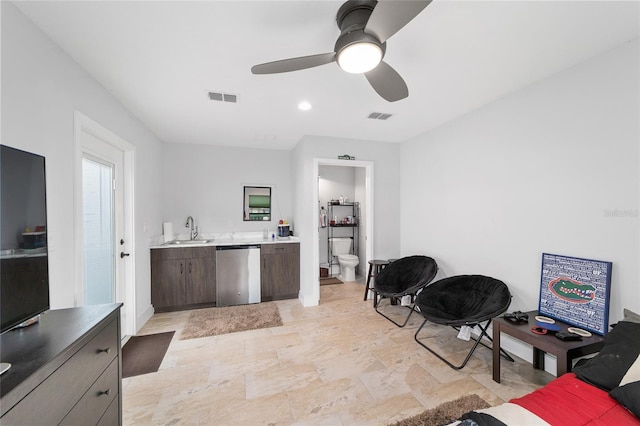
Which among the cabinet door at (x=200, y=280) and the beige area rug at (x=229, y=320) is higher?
the cabinet door at (x=200, y=280)

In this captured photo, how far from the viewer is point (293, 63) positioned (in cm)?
149

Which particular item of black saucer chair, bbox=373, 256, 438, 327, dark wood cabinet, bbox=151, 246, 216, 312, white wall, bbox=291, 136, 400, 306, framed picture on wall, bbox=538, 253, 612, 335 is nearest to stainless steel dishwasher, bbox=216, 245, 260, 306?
dark wood cabinet, bbox=151, 246, 216, 312

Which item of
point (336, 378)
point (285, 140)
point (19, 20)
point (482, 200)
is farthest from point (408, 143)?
point (19, 20)

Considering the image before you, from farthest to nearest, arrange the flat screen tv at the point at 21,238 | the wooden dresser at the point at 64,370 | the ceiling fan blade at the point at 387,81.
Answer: the ceiling fan blade at the point at 387,81 < the flat screen tv at the point at 21,238 < the wooden dresser at the point at 64,370

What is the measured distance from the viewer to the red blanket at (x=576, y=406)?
3.66 ft

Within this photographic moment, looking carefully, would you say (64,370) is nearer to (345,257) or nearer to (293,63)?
(293,63)

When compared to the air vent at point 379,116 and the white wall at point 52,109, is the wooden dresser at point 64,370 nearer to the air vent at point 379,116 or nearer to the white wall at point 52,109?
the white wall at point 52,109

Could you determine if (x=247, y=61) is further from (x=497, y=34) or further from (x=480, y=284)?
(x=480, y=284)

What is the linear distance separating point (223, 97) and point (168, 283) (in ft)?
8.95

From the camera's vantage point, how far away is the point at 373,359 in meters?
2.46

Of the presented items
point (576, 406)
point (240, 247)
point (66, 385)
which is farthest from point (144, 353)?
point (576, 406)

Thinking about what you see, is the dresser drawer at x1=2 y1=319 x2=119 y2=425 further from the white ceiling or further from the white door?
the white ceiling

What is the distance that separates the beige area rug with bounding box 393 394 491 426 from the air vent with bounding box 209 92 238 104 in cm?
307

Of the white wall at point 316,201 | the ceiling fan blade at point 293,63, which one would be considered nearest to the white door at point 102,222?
the ceiling fan blade at point 293,63
